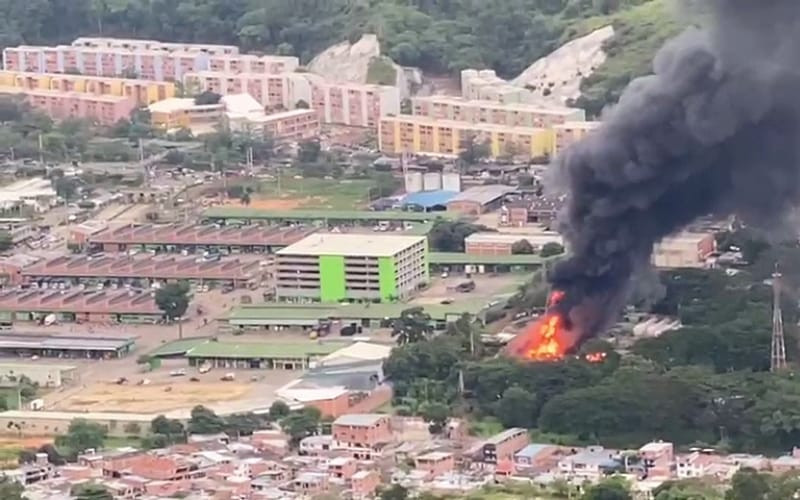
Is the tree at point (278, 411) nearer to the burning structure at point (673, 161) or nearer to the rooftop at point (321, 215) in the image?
the burning structure at point (673, 161)

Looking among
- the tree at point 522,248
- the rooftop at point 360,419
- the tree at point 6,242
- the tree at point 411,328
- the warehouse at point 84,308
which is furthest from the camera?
the tree at point 6,242

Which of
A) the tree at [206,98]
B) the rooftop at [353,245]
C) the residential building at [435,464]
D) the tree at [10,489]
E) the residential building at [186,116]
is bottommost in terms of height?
the residential building at [435,464]

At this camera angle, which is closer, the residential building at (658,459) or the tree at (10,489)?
the tree at (10,489)

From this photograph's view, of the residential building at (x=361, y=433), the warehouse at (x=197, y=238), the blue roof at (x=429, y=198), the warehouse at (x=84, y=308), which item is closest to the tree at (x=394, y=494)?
the residential building at (x=361, y=433)

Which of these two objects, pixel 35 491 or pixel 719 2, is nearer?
pixel 35 491

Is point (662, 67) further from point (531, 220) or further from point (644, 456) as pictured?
point (531, 220)

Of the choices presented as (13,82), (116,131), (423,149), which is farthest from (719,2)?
(13,82)

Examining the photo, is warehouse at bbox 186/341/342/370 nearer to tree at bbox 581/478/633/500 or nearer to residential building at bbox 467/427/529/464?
residential building at bbox 467/427/529/464
